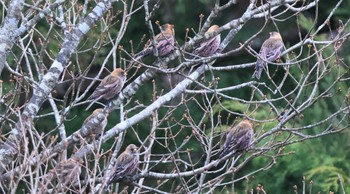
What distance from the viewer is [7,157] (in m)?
8.57

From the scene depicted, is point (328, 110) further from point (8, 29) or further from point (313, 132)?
point (8, 29)

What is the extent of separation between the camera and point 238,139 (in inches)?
363

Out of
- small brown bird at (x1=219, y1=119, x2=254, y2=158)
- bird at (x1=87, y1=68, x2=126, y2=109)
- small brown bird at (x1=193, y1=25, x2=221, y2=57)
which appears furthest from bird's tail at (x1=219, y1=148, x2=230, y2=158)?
bird at (x1=87, y1=68, x2=126, y2=109)

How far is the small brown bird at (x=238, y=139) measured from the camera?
9062 mm

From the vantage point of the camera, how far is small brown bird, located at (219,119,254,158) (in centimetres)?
906

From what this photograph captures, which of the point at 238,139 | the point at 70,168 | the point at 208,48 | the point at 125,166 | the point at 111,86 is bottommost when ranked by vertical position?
the point at 125,166

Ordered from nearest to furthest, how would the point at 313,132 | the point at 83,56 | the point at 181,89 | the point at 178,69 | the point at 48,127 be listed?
the point at 178,69
the point at 181,89
the point at 313,132
the point at 83,56
the point at 48,127

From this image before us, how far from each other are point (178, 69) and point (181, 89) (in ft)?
2.13

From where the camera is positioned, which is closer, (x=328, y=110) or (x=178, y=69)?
(x=178, y=69)

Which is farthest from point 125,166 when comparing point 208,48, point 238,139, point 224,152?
point 208,48

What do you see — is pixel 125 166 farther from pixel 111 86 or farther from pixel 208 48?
pixel 208 48

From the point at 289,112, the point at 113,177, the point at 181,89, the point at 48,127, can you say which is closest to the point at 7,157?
the point at 113,177

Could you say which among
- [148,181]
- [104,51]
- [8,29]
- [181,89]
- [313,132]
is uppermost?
[8,29]

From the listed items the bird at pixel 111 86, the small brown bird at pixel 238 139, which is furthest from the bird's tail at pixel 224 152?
the bird at pixel 111 86
